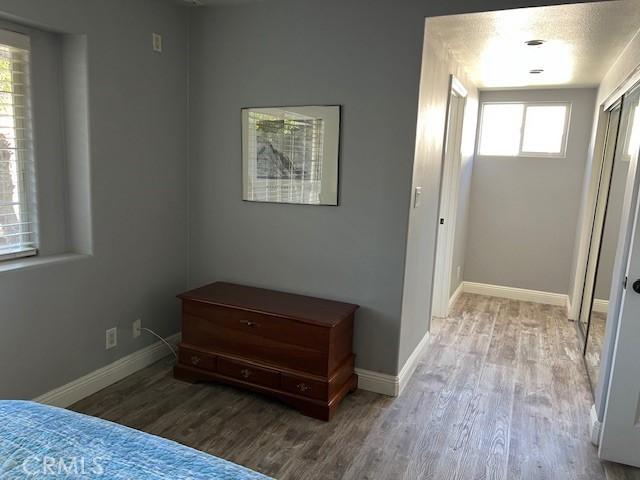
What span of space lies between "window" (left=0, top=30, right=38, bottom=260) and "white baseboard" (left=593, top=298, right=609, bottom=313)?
3.39m

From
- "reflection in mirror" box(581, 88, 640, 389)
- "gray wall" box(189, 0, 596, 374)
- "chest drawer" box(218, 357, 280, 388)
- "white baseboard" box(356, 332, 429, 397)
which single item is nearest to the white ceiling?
"gray wall" box(189, 0, 596, 374)

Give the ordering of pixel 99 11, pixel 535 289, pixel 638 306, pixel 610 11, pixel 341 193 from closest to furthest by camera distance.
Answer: pixel 638 306 < pixel 610 11 < pixel 99 11 < pixel 341 193 < pixel 535 289

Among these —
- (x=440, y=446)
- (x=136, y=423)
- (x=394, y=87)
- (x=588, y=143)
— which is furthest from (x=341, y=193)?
(x=588, y=143)

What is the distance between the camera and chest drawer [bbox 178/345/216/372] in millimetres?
2855

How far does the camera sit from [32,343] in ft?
7.79

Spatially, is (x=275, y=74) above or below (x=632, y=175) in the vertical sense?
above

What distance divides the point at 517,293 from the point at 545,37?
314 centimetres

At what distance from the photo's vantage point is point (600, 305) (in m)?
3.04

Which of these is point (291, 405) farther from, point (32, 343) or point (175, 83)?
point (175, 83)

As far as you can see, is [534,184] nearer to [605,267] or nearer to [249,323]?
[605,267]

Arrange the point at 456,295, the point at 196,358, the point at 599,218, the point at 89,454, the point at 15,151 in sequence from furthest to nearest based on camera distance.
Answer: the point at 456,295, the point at 599,218, the point at 196,358, the point at 15,151, the point at 89,454

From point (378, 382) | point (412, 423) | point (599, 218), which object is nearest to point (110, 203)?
point (378, 382)

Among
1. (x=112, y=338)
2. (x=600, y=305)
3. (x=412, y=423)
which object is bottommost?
(x=412, y=423)

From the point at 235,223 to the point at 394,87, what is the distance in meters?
1.38
